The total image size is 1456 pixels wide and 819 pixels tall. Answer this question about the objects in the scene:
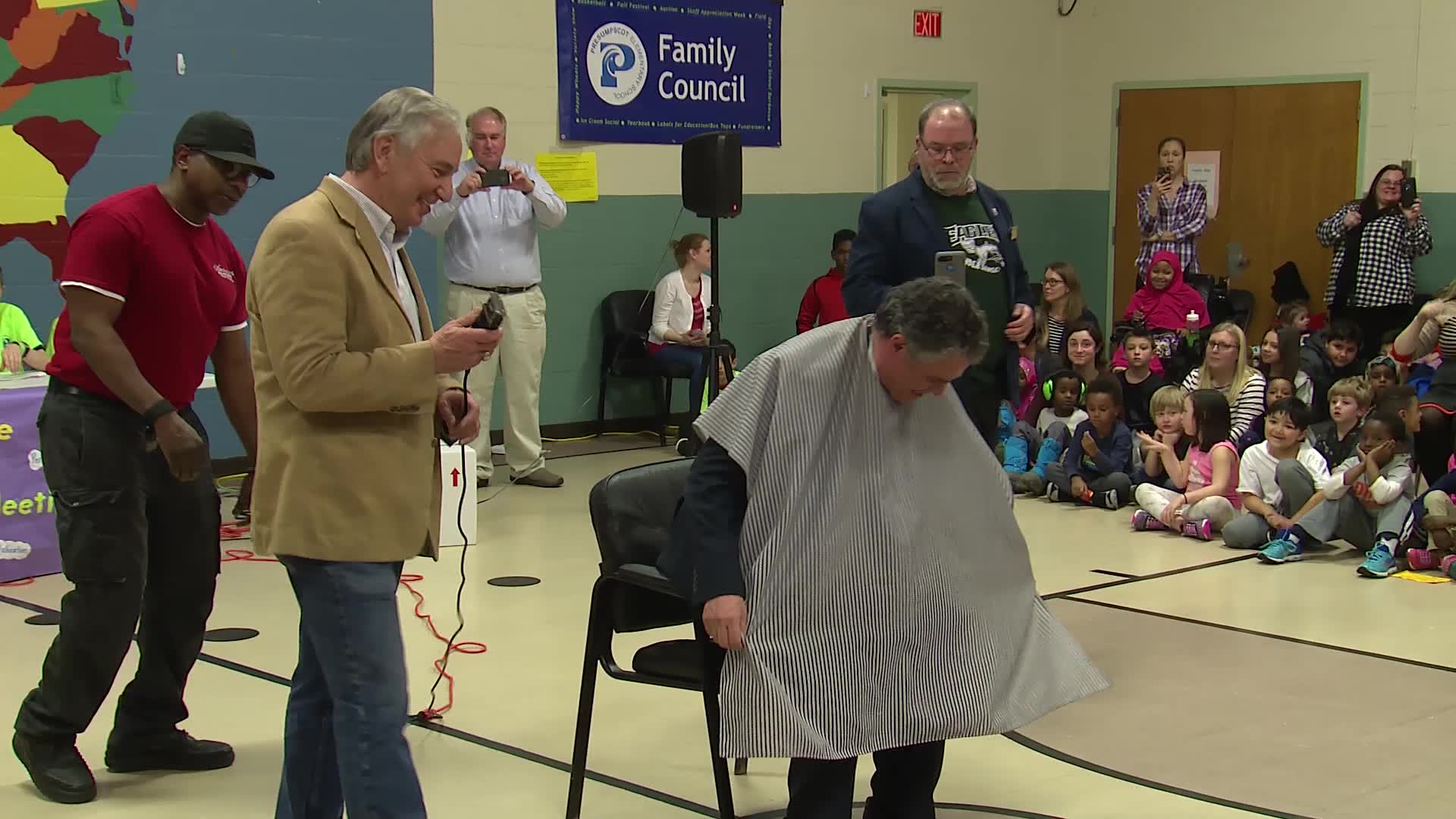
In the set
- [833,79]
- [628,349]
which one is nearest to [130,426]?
[628,349]

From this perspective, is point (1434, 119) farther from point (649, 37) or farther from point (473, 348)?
point (473, 348)

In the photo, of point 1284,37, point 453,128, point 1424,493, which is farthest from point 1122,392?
point 453,128

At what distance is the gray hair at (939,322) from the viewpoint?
273 centimetres

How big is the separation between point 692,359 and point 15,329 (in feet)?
12.0

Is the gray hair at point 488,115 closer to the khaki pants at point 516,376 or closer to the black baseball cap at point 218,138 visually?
the khaki pants at point 516,376

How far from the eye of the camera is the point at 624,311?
9461 mm

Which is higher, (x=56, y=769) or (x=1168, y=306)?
(x=1168, y=306)

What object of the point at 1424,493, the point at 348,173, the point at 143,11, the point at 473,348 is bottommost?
the point at 1424,493

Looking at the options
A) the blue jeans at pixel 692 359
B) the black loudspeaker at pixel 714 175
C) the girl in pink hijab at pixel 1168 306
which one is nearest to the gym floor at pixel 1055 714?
the black loudspeaker at pixel 714 175

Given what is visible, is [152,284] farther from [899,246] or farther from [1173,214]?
[1173,214]

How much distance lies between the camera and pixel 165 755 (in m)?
3.78

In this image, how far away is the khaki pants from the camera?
782cm

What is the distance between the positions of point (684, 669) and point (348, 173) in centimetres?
117

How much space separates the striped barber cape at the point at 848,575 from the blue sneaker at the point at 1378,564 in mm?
3362
